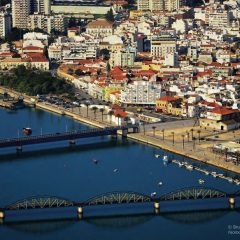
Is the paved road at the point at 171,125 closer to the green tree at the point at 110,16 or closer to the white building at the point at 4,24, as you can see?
the white building at the point at 4,24

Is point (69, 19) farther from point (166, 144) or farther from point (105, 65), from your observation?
point (166, 144)

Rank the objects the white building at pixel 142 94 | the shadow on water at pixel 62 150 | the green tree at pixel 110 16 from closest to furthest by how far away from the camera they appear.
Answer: the shadow on water at pixel 62 150, the white building at pixel 142 94, the green tree at pixel 110 16

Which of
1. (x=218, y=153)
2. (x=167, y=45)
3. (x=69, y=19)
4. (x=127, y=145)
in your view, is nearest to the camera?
(x=218, y=153)

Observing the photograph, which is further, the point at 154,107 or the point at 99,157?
the point at 154,107

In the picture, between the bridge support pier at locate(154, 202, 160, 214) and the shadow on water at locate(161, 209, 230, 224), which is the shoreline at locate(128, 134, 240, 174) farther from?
the bridge support pier at locate(154, 202, 160, 214)

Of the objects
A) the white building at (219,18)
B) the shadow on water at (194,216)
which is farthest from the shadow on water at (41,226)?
the white building at (219,18)

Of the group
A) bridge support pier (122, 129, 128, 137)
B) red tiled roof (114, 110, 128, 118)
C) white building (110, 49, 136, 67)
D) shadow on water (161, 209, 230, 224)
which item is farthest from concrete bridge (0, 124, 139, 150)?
white building (110, 49, 136, 67)

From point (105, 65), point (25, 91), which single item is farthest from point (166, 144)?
point (105, 65)
